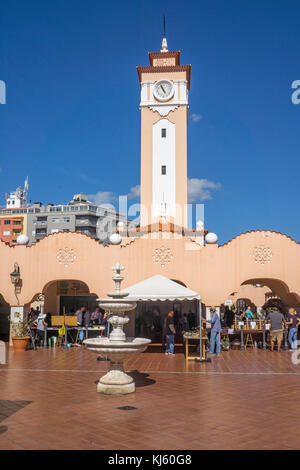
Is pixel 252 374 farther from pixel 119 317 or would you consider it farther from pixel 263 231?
pixel 263 231

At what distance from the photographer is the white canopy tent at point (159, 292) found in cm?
1290

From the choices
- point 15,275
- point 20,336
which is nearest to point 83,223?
point 15,275

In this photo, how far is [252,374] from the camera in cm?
1056

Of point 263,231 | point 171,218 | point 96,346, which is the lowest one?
point 96,346

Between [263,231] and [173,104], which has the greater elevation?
[173,104]

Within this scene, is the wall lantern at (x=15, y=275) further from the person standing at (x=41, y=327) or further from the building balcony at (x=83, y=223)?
the building balcony at (x=83, y=223)

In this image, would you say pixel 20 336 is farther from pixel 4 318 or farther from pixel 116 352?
pixel 116 352

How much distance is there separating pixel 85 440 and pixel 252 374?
611 centimetres

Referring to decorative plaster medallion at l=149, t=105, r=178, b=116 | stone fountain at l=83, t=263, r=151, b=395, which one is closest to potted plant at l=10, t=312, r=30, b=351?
stone fountain at l=83, t=263, r=151, b=395

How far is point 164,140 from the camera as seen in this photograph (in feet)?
91.5

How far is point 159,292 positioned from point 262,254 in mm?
5576

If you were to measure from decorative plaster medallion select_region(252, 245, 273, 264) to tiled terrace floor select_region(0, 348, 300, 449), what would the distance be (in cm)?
525

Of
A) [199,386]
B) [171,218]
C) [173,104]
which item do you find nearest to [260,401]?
[199,386]

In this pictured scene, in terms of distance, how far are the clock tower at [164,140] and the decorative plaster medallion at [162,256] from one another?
9.90 m
